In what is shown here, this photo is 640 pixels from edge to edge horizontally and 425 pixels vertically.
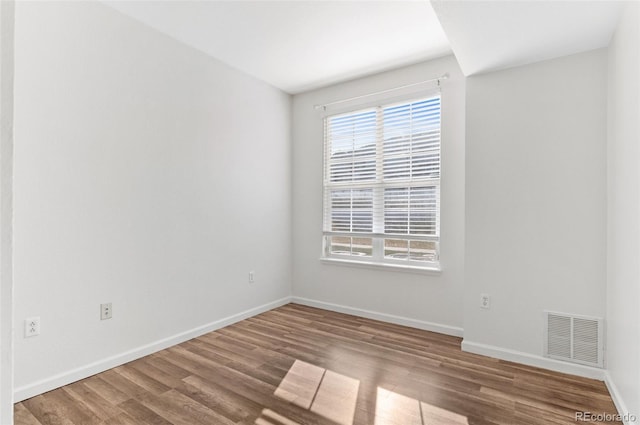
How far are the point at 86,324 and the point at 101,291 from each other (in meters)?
0.24

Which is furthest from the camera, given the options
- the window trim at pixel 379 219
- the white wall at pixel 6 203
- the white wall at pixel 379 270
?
the window trim at pixel 379 219

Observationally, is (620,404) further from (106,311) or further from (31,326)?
(31,326)

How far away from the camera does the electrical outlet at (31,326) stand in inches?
84.4

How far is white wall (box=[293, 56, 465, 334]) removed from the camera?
3.29 meters

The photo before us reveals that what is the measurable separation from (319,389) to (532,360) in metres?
1.64

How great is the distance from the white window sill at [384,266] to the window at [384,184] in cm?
5

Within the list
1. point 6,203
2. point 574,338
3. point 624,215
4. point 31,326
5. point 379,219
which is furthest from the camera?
point 379,219

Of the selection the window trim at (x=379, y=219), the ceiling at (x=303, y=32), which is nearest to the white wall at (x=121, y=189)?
the ceiling at (x=303, y=32)

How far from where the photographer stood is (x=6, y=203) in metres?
0.80

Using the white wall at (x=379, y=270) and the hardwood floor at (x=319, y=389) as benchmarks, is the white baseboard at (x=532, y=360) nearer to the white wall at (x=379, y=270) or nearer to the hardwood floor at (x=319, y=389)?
the hardwood floor at (x=319, y=389)

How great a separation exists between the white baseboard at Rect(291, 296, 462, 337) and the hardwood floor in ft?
0.67

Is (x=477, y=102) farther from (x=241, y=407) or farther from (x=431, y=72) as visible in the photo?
(x=241, y=407)

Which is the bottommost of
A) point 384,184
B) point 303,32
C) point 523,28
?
point 384,184

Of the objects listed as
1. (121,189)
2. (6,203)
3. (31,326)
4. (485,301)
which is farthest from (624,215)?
→ (31,326)
